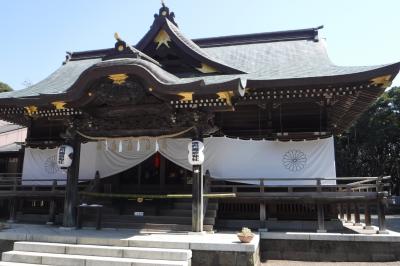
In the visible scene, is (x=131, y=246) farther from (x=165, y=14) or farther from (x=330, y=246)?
(x=165, y=14)

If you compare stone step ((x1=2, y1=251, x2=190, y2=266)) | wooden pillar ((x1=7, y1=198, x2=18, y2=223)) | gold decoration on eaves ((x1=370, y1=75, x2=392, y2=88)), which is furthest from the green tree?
gold decoration on eaves ((x1=370, y1=75, x2=392, y2=88))

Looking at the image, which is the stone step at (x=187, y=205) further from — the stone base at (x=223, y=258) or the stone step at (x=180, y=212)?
the stone base at (x=223, y=258)

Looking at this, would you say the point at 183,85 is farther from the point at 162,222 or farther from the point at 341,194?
the point at 341,194

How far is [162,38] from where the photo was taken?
1225cm

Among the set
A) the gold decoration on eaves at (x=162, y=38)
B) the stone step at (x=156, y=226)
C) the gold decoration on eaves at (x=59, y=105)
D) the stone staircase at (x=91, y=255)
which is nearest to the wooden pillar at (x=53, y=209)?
the stone step at (x=156, y=226)

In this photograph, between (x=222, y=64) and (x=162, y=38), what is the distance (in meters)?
2.53

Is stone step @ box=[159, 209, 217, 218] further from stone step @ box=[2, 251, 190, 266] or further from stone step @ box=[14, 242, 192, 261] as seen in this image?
stone step @ box=[2, 251, 190, 266]

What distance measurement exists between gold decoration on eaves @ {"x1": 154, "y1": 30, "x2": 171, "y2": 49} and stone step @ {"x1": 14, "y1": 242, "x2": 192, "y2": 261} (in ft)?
23.9

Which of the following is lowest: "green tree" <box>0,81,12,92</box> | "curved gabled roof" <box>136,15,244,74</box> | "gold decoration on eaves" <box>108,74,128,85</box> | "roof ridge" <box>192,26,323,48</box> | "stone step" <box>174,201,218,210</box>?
"stone step" <box>174,201,218,210</box>

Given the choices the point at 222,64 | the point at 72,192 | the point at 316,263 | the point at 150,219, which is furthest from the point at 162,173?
the point at 316,263

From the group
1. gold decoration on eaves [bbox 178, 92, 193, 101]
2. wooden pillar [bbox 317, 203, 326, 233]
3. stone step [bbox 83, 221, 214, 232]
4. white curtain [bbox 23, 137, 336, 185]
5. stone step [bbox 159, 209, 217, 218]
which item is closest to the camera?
gold decoration on eaves [bbox 178, 92, 193, 101]

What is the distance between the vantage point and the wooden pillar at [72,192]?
1009cm

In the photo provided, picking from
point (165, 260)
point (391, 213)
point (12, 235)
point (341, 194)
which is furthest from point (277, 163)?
point (391, 213)

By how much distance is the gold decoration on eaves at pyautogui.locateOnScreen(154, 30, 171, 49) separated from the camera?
39.8 feet
